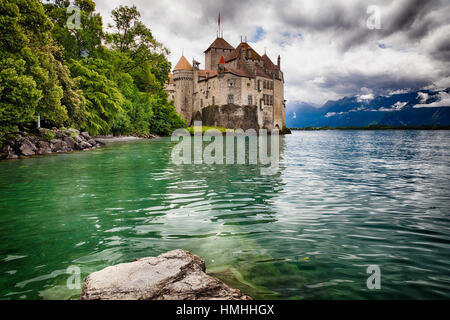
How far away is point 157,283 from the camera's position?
2.85 metres

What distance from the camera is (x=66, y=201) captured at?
7828mm

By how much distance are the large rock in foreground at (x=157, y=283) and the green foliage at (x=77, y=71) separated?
57.8 feet

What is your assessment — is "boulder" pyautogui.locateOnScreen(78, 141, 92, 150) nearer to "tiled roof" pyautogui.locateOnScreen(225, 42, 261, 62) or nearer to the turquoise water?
the turquoise water

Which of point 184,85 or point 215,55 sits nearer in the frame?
point 215,55

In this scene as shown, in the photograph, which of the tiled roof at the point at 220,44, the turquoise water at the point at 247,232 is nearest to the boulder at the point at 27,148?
the turquoise water at the point at 247,232

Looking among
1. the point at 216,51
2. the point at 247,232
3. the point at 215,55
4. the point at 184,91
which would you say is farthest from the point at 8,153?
the point at 216,51

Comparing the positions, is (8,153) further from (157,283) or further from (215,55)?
(215,55)

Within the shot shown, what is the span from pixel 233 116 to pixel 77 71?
4334cm

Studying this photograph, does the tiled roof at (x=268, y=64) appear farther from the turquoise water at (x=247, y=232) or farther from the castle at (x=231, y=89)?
the turquoise water at (x=247, y=232)

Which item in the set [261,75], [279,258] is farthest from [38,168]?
[261,75]

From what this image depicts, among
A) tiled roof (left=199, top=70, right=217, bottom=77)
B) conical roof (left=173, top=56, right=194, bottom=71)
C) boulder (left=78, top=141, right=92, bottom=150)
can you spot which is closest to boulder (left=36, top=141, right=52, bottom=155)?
boulder (left=78, top=141, right=92, bottom=150)

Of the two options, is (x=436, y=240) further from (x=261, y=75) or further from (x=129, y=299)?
(x=261, y=75)

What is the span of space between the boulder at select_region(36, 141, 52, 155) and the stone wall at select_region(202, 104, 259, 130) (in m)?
50.1

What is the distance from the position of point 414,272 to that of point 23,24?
22367 mm
